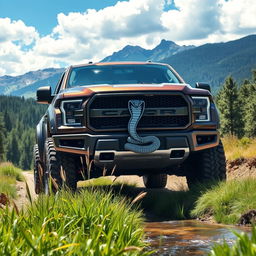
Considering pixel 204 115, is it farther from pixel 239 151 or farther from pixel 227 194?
pixel 239 151

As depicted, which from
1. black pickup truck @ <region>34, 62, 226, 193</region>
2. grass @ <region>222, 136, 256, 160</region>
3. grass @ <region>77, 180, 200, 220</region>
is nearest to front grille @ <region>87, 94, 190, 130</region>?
black pickup truck @ <region>34, 62, 226, 193</region>

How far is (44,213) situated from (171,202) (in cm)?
335

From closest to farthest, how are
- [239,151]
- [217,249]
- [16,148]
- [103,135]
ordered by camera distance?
[217,249] < [103,135] < [239,151] < [16,148]

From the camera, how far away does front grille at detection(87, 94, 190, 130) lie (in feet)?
19.5

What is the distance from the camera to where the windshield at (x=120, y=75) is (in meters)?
7.30

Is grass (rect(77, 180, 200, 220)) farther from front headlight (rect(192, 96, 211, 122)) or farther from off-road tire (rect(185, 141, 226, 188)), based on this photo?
front headlight (rect(192, 96, 211, 122))

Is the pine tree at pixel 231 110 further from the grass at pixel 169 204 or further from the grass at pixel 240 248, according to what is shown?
the grass at pixel 240 248

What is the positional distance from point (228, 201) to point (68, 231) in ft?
9.40

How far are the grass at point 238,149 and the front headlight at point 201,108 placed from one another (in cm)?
422

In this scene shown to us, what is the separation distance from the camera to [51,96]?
283 inches

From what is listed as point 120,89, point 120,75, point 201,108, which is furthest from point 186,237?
point 120,75

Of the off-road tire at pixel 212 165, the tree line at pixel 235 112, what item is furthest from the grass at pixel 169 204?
the tree line at pixel 235 112

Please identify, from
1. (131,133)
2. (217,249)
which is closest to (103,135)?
(131,133)

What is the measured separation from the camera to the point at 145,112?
600cm
